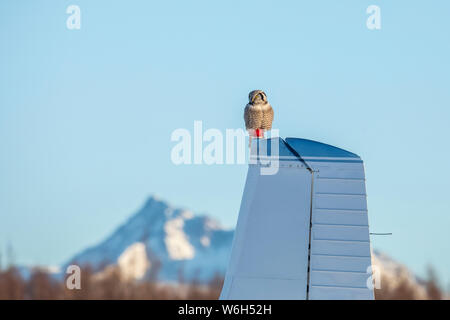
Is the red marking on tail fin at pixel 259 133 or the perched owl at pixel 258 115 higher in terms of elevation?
the perched owl at pixel 258 115

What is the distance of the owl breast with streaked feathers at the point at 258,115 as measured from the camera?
61.2 ft

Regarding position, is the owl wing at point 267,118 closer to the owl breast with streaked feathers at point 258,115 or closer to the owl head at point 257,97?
the owl breast with streaked feathers at point 258,115

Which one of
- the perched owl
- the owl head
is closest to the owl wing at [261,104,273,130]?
the perched owl

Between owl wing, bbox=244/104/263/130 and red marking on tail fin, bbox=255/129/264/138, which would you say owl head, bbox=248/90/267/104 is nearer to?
owl wing, bbox=244/104/263/130

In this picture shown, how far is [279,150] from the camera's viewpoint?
59.1 ft

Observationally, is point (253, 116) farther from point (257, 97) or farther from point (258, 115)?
point (257, 97)

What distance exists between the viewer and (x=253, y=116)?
61.2 ft

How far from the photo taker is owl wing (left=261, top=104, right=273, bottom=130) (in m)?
18.7

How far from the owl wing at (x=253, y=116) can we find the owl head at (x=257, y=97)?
0.40ft

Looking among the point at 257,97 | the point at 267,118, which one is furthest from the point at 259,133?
the point at 257,97

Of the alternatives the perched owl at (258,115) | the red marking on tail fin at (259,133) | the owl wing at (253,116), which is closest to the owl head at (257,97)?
the perched owl at (258,115)
